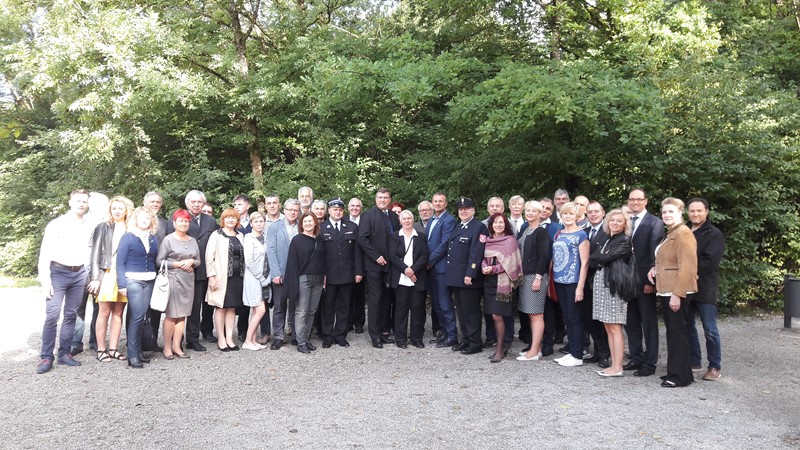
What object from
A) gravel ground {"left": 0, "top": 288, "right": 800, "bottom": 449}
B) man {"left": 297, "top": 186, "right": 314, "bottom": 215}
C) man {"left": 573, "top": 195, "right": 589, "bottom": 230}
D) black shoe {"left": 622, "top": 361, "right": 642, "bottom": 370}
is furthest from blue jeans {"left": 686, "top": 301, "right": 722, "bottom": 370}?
man {"left": 297, "top": 186, "right": 314, "bottom": 215}

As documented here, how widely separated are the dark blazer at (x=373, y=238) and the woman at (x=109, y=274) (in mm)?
2723

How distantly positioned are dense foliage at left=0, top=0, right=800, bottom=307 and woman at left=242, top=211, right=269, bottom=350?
3134mm

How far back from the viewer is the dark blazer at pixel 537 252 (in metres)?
6.12

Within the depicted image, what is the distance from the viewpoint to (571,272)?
598cm

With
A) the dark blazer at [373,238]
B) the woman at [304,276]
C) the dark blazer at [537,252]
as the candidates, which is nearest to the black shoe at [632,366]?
the dark blazer at [537,252]

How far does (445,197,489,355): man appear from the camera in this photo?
645 cm

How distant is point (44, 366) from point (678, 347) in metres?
6.39

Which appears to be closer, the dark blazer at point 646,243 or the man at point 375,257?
the dark blazer at point 646,243

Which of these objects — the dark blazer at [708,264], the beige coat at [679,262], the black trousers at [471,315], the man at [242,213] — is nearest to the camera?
the beige coat at [679,262]

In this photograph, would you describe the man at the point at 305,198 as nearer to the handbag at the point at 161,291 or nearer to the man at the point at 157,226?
the man at the point at 157,226

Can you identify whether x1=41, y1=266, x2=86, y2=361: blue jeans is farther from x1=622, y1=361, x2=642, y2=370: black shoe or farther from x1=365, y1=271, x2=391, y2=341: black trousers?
x1=622, y1=361, x2=642, y2=370: black shoe

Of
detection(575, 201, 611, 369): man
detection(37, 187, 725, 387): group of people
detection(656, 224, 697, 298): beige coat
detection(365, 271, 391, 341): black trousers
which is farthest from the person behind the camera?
detection(365, 271, 391, 341): black trousers

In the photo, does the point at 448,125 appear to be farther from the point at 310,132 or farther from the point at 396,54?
the point at 310,132

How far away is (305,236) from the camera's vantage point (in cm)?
671
